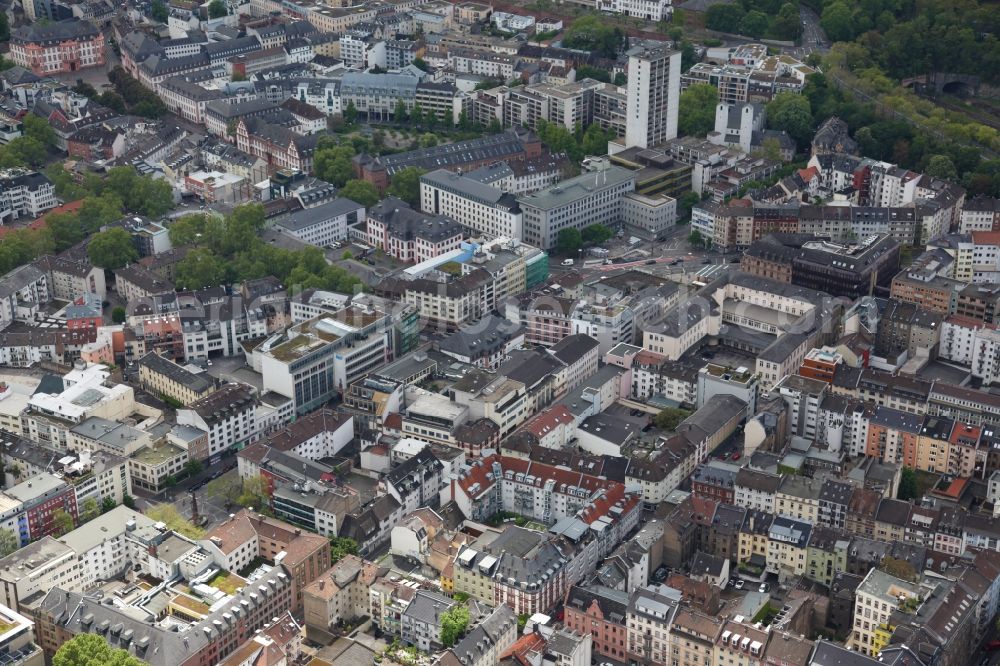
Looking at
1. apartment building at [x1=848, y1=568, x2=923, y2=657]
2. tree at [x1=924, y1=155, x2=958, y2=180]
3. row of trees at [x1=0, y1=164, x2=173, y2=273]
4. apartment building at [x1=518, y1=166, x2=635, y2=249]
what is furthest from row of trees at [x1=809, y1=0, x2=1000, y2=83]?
apartment building at [x1=848, y1=568, x2=923, y2=657]

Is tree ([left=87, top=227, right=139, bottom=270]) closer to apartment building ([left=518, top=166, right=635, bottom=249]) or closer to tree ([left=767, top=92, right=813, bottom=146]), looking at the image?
apartment building ([left=518, top=166, right=635, bottom=249])

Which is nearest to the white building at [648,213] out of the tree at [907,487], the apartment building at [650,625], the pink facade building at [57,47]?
the tree at [907,487]

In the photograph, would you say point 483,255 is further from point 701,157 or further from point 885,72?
point 885,72

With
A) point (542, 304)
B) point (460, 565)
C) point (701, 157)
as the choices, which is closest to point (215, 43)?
point (701, 157)

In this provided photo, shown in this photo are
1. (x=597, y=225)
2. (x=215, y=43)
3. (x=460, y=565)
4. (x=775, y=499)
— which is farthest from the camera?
(x=215, y=43)

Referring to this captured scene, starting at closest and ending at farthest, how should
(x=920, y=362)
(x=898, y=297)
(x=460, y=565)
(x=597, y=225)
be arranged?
(x=460, y=565), (x=920, y=362), (x=898, y=297), (x=597, y=225)

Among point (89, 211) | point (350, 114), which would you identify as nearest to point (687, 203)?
point (350, 114)

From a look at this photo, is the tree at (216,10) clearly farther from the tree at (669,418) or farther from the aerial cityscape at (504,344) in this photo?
the tree at (669,418)
